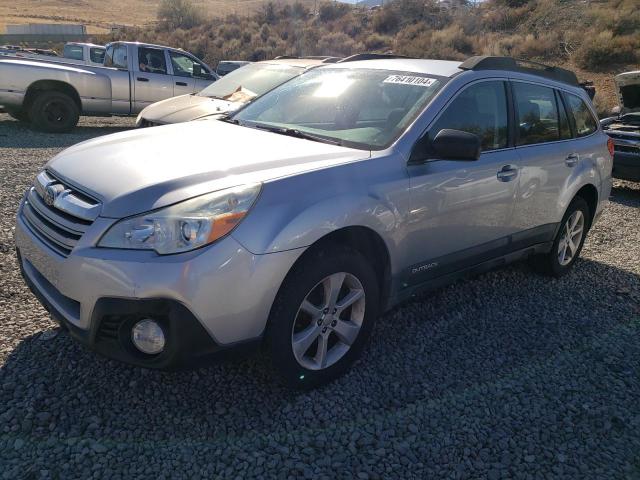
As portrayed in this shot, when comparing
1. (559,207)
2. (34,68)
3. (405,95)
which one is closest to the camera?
(405,95)

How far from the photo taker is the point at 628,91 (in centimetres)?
942

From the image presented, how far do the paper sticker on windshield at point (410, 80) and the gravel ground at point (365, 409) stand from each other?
5.37 ft

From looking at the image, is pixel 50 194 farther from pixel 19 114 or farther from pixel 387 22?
pixel 387 22

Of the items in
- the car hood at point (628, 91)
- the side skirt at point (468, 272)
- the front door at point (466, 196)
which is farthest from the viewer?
the car hood at point (628, 91)

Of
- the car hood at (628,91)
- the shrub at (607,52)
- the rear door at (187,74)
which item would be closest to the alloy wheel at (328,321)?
the car hood at (628,91)

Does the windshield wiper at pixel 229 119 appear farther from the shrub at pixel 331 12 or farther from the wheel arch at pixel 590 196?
the shrub at pixel 331 12

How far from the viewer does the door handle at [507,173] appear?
3.97 metres

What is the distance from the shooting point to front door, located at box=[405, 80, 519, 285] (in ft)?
11.3

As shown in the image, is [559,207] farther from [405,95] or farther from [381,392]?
[381,392]

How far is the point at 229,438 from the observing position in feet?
8.86

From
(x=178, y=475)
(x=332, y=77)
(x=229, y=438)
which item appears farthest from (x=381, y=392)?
(x=332, y=77)

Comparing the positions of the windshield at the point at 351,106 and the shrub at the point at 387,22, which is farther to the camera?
the shrub at the point at 387,22

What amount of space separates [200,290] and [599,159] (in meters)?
4.19

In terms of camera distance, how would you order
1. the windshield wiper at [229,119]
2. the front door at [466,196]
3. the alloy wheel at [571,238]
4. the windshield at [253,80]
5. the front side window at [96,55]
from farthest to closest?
1. the front side window at [96,55]
2. the windshield at [253,80]
3. the alloy wheel at [571,238]
4. the windshield wiper at [229,119]
5. the front door at [466,196]
